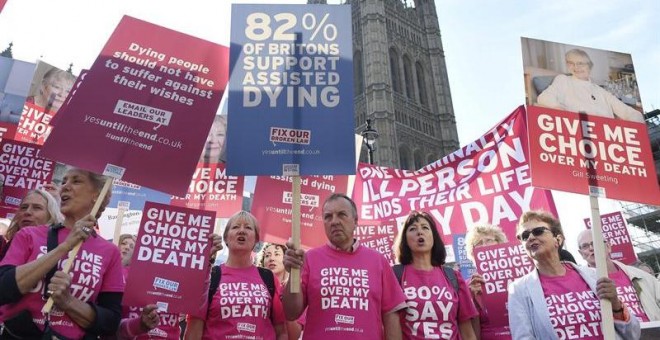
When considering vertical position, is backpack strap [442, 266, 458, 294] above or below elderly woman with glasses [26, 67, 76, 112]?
below

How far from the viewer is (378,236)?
232 inches

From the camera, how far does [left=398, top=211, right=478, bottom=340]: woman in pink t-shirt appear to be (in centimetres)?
287

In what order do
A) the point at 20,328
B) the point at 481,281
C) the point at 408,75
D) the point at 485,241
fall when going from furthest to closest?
the point at 408,75 < the point at 485,241 < the point at 481,281 < the point at 20,328

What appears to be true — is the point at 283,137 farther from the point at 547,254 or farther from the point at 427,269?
the point at 547,254

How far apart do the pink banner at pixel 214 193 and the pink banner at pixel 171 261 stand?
275 cm

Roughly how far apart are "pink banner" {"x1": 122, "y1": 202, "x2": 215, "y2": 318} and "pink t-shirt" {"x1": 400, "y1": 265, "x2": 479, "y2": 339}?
4.01 feet

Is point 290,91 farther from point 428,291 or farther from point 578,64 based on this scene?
point 578,64

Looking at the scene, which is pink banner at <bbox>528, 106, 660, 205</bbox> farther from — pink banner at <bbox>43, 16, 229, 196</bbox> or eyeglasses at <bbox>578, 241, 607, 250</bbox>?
pink banner at <bbox>43, 16, 229, 196</bbox>

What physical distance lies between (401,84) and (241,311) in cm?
4697

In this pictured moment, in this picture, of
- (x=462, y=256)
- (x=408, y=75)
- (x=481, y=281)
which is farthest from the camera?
(x=408, y=75)

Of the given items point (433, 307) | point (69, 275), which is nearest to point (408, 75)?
point (433, 307)

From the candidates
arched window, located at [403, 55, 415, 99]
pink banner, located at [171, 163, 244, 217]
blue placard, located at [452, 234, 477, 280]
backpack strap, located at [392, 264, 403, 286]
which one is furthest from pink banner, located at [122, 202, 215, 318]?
arched window, located at [403, 55, 415, 99]

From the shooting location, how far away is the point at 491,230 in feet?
13.3

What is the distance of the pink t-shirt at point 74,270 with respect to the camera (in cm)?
226
